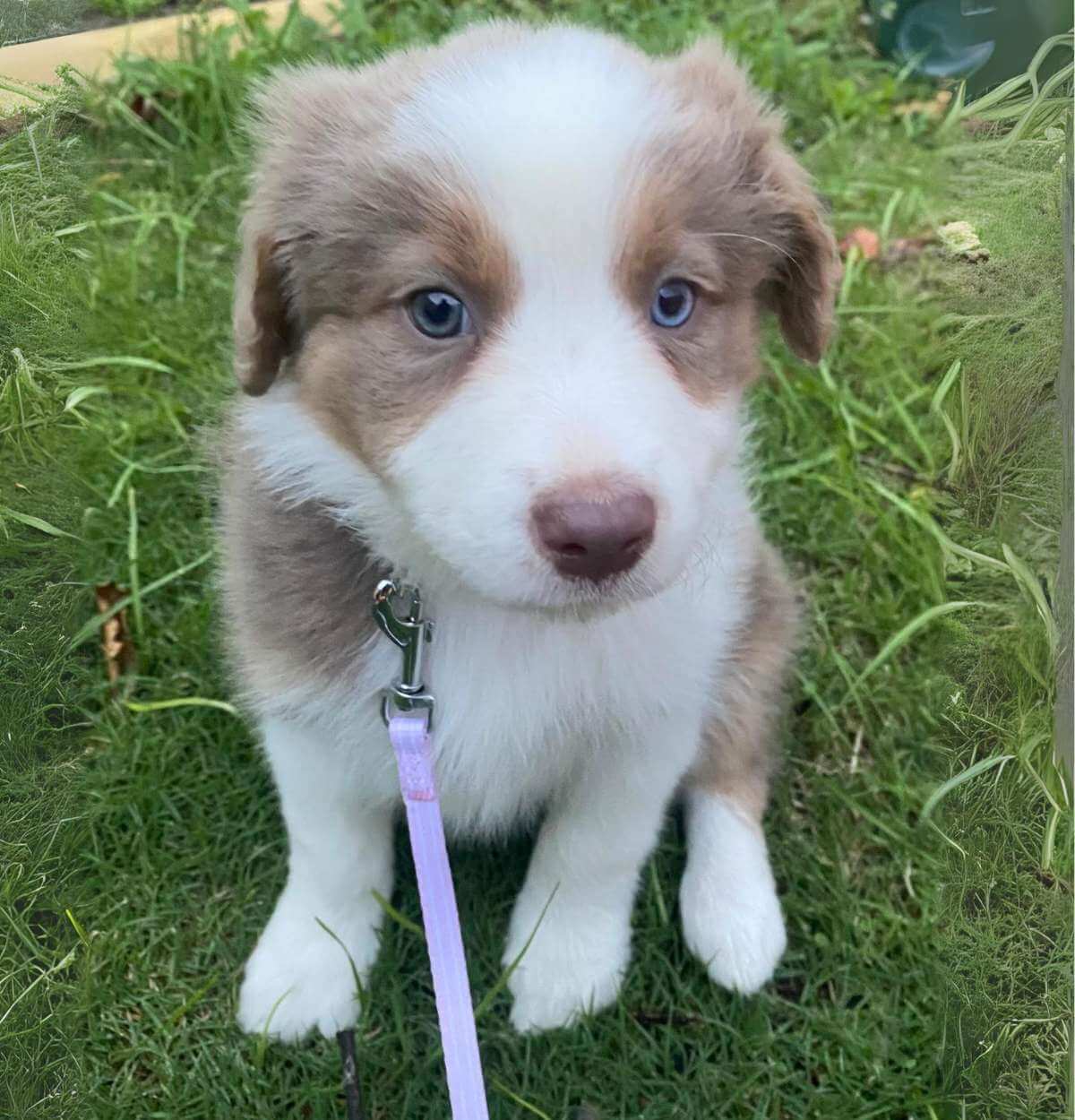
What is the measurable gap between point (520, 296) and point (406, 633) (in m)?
0.68

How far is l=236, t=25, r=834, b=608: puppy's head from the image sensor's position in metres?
1.79

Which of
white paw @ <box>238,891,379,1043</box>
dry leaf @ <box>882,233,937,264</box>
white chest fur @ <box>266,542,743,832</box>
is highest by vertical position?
white chest fur @ <box>266,542,743,832</box>

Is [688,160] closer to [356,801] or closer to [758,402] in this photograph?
[356,801]

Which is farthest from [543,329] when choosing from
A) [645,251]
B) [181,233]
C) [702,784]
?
[181,233]

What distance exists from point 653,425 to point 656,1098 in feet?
5.47

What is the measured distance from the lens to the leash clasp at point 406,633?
2205 mm

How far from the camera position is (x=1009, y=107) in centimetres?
167

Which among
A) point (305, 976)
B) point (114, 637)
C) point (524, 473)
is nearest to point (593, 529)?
point (524, 473)

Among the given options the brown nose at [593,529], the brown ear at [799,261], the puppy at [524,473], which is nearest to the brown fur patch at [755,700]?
the puppy at [524,473]

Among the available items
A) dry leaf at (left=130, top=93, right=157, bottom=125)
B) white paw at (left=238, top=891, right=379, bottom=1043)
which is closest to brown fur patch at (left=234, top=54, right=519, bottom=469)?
white paw at (left=238, top=891, right=379, bottom=1043)

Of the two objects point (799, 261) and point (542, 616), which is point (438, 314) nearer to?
point (542, 616)

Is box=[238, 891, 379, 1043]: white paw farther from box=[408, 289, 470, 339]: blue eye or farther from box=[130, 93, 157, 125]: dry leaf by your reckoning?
box=[130, 93, 157, 125]: dry leaf

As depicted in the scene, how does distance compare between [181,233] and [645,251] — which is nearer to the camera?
[645,251]

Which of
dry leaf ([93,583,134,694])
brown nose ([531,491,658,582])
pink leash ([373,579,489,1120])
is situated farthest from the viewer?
dry leaf ([93,583,134,694])
